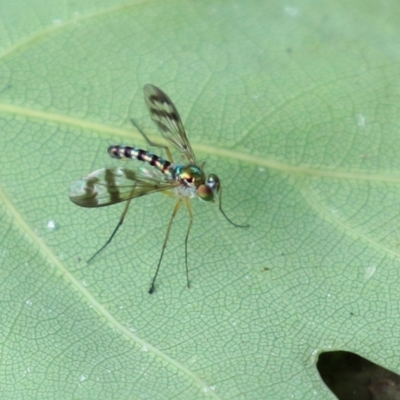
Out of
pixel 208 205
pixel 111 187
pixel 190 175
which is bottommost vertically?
pixel 208 205

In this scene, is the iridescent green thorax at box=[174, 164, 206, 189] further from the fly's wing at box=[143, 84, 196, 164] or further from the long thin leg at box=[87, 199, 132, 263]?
the long thin leg at box=[87, 199, 132, 263]

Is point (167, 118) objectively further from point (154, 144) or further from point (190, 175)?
point (190, 175)

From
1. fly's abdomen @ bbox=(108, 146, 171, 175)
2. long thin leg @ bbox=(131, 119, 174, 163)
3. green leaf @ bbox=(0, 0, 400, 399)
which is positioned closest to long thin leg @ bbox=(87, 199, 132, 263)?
green leaf @ bbox=(0, 0, 400, 399)

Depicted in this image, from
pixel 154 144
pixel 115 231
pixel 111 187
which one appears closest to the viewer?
pixel 111 187

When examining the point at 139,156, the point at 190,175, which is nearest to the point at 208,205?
the point at 190,175

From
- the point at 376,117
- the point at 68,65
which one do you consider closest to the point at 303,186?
the point at 376,117

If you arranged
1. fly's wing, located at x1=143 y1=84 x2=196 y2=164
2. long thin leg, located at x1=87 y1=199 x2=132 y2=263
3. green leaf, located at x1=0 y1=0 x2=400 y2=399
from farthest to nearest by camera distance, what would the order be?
fly's wing, located at x1=143 y1=84 x2=196 y2=164
long thin leg, located at x1=87 y1=199 x2=132 y2=263
green leaf, located at x1=0 y1=0 x2=400 y2=399

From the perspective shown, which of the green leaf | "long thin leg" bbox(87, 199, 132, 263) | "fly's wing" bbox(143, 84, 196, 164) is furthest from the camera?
"fly's wing" bbox(143, 84, 196, 164)
